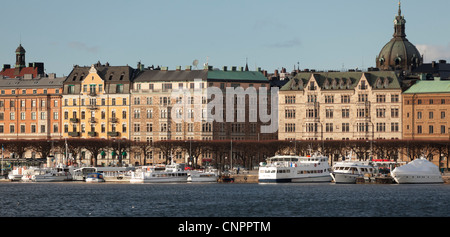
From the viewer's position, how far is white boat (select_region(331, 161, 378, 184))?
154375 mm

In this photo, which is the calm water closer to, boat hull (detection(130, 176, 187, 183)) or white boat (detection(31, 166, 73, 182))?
boat hull (detection(130, 176, 187, 183))

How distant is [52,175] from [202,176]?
74.6 ft

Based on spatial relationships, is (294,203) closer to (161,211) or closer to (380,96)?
(161,211)

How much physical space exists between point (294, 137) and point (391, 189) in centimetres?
5294

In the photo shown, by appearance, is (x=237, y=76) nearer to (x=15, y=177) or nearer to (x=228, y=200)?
(x=15, y=177)

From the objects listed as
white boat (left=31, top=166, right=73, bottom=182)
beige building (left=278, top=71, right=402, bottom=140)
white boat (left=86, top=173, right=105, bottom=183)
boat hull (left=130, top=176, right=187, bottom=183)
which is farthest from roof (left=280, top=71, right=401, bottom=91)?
white boat (left=31, top=166, right=73, bottom=182)

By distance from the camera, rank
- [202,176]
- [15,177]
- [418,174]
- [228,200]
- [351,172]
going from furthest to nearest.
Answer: [15,177]
[202,176]
[351,172]
[418,174]
[228,200]

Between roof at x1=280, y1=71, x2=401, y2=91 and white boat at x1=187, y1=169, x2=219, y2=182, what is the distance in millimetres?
31550

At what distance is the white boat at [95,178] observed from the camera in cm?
16888

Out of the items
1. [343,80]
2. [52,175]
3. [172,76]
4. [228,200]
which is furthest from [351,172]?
[172,76]

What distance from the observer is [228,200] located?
120 metres

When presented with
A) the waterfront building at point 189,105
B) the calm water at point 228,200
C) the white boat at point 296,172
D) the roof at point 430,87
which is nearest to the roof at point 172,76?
the waterfront building at point 189,105

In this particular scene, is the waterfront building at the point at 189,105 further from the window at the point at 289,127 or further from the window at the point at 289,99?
the window at the point at 289,99

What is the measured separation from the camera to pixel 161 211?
349 feet
